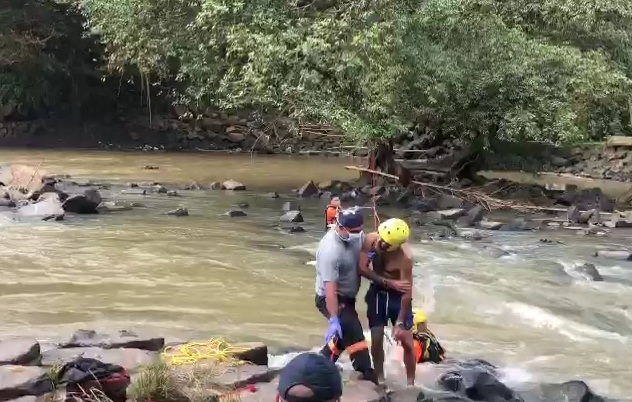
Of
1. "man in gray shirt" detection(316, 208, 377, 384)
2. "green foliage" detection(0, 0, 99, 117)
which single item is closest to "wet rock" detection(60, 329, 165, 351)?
"man in gray shirt" detection(316, 208, 377, 384)

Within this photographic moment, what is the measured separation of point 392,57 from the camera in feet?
52.2

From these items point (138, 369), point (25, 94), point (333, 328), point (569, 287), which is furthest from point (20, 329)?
point (25, 94)

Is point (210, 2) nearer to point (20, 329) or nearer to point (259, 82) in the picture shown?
point (259, 82)

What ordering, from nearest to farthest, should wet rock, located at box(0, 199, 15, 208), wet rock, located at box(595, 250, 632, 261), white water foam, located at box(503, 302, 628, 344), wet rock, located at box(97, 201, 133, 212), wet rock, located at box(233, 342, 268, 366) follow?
wet rock, located at box(233, 342, 268, 366), white water foam, located at box(503, 302, 628, 344), wet rock, located at box(595, 250, 632, 261), wet rock, located at box(0, 199, 15, 208), wet rock, located at box(97, 201, 133, 212)

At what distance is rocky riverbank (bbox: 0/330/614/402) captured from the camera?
5.45 m

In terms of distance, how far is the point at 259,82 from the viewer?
15711 mm

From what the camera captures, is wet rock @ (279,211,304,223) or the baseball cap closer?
the baseball cap

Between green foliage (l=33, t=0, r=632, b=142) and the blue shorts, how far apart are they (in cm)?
959

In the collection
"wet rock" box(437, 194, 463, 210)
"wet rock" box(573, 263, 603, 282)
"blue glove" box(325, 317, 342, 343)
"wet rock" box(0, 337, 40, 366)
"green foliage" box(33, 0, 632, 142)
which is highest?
"green foliage" box(33, 0, 632, 142)

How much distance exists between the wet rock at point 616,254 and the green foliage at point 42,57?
2404 cm

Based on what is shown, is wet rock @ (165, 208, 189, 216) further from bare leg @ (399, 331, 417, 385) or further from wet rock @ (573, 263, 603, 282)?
bare leg @ (399, 331, 417, 385)

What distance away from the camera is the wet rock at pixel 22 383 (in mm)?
5352

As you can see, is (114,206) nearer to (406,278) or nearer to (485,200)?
(485,200)

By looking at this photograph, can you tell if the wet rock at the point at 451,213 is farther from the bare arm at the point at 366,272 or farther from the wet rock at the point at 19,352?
the wet rock at the point at 19,352
